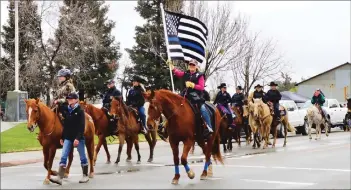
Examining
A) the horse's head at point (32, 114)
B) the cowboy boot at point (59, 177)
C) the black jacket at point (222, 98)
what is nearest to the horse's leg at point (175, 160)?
the cowboy boot at point (59, 177)

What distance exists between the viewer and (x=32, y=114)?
1220cm

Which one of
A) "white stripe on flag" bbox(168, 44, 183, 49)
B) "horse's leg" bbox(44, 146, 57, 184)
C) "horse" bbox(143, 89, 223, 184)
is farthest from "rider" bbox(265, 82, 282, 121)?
"horse's leg" bbox(44, 146, 57, 184)

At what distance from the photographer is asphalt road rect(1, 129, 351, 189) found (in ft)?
38.9

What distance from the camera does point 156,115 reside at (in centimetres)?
1233

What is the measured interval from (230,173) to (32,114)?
17.0 ft

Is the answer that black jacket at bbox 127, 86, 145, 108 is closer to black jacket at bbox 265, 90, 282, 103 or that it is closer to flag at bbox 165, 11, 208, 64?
flag at bbox 165, 11, 208, 64

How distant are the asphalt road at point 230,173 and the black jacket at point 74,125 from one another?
112cm

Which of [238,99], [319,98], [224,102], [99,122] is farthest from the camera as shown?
[319,98]

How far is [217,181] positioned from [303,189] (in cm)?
223

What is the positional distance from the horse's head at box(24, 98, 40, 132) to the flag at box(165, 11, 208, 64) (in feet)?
34.3

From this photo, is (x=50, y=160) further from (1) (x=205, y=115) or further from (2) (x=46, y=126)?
(1) (x=205, y=115)

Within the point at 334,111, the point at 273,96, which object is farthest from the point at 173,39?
the point at 334,111

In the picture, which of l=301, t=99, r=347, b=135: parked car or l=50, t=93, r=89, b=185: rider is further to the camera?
l=301, t=99, r=347, b=135: parked car

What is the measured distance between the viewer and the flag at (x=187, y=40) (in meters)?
22.4
